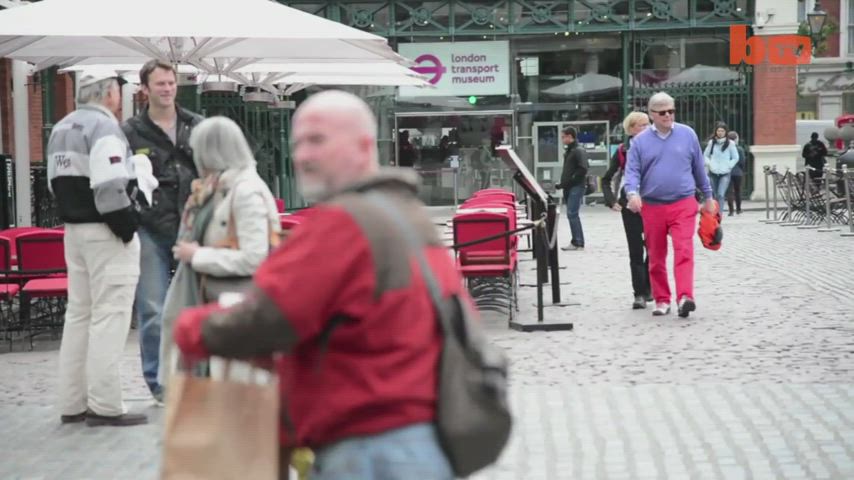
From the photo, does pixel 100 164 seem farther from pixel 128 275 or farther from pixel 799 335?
pixel 799 335

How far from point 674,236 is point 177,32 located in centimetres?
455

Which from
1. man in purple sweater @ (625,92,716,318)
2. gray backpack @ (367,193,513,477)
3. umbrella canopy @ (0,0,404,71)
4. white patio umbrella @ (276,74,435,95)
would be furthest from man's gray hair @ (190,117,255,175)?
white patio umbrella @ (276,74,435,95)

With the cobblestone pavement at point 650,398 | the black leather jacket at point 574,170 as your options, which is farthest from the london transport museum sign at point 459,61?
the cobblestone pavement at point 650,398

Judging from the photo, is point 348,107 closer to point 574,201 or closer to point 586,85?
point 574,201

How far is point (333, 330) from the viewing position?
10.6 feet

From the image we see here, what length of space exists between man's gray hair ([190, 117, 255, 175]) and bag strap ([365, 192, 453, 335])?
2678mm

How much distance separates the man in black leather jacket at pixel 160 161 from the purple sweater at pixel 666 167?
4952mm

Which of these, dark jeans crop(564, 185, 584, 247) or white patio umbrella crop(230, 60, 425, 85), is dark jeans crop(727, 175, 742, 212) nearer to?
dark jeans crop(564, 185, 584, 247)

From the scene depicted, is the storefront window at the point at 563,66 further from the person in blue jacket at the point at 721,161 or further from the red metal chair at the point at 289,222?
the red metal chair at the point at 289,222

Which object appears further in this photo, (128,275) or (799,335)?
(799,335)

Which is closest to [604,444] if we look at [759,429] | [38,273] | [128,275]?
[759,429]

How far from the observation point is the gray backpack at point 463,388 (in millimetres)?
3264

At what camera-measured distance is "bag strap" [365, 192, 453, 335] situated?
10.6 ft

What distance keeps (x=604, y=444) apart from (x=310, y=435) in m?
3.98
